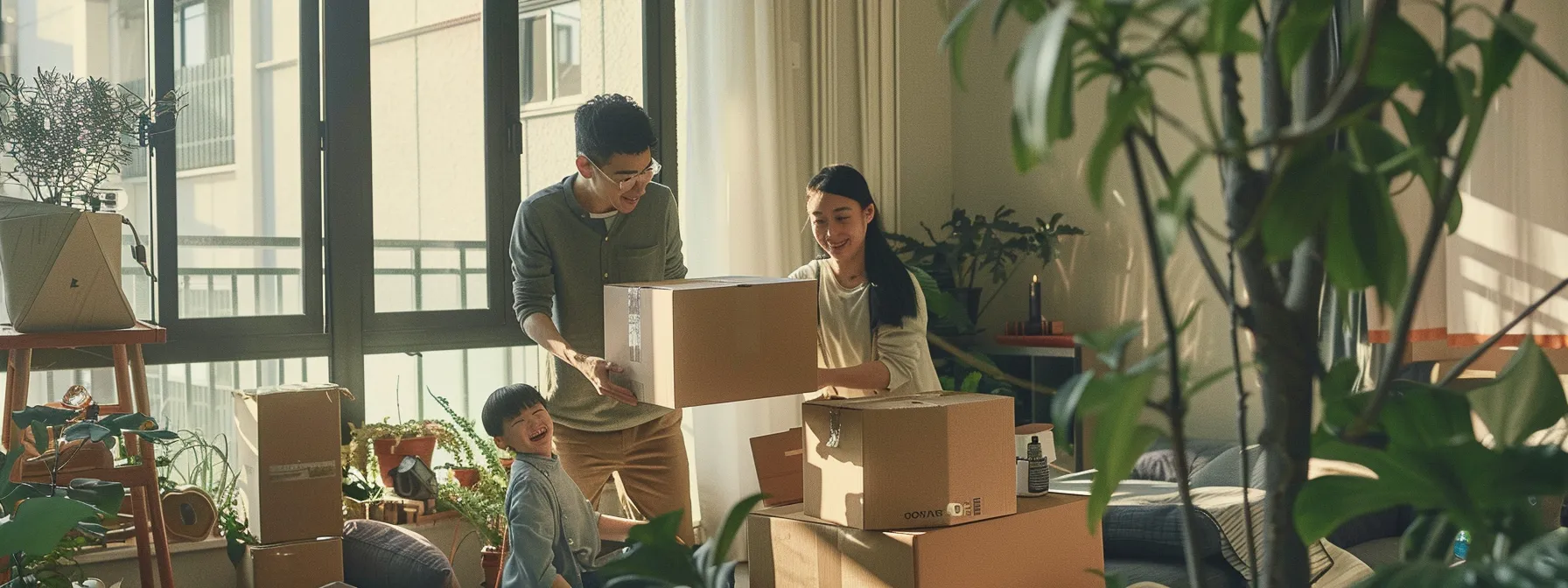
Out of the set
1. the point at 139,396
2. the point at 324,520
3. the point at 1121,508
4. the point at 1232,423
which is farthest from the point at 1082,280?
the point at 139,396

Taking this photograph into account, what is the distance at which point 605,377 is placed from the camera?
236cm

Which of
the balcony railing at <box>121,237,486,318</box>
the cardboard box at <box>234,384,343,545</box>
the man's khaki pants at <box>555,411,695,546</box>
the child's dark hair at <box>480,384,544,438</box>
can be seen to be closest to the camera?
the child's dark hair at <box>480,384,544,438</box>

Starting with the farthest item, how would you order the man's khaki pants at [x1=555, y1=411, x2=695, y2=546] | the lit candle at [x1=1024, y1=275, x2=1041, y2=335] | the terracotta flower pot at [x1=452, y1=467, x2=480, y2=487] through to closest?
the lit candle at [x1=1024, y1=275, x2=1041, y2=335] → the terracotta flower pot at [x1=452, y1=467, x2=480, y2=487] → the man's khaki pants at [x1=555, y1=411, x2=695, y2=546]

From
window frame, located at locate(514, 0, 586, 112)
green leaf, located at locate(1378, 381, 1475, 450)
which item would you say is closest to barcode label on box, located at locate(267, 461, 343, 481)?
window frame, located at locate(514, 0, 586, 112)

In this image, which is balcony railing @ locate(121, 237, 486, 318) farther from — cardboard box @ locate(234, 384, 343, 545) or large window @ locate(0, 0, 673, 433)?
cardboard box @ locate(234, 384, 343, 545)

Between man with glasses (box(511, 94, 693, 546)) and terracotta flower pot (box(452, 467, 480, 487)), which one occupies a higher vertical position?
man with glasses (box(511, 94, 693, 546))

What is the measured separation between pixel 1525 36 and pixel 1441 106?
5cm

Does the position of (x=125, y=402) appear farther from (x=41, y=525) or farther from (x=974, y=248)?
(x=974, y=248)

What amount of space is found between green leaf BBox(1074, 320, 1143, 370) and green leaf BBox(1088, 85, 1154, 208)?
0.11 m

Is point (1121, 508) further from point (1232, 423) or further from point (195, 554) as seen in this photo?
point (195, 554)

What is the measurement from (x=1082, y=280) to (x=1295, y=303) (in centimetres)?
404

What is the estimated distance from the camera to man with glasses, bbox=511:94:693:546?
254cm

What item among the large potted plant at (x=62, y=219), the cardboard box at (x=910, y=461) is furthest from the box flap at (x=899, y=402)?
the large potted plant at (x=62, y=219)

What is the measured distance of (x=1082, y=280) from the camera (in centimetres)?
462
